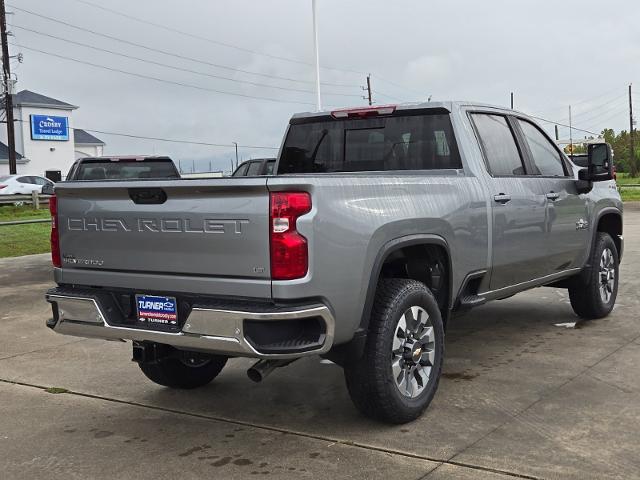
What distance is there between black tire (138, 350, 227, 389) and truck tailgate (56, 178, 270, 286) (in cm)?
108

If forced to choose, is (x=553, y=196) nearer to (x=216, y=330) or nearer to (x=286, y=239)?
(x=286, y=239)

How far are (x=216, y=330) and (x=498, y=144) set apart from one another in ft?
9.50

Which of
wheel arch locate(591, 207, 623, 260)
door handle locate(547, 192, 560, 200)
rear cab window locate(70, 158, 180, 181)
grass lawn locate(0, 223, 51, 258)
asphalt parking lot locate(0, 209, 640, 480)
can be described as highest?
rear cab window locate(70, 158, 180, 181)

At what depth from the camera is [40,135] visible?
50.5 metres

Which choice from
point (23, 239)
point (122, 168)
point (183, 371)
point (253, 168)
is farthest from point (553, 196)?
point (23, 239)

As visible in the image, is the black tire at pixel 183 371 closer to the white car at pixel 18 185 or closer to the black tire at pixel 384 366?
the black tire at pixel 384 366

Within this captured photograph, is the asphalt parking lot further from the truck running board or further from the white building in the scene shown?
the white building

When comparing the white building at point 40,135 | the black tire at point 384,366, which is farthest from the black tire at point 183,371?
the white building at point 40,135

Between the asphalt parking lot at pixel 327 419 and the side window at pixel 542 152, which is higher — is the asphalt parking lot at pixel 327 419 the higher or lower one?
the lower one

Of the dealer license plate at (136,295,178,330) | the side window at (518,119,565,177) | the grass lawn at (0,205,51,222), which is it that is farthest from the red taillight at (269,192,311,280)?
the grass lawn at (0,205,51,222)

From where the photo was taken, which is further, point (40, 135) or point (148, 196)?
point (40, 135)

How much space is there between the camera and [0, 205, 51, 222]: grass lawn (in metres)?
22.6

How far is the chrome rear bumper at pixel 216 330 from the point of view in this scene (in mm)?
3613

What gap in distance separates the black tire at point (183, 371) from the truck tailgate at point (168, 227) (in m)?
1.08
